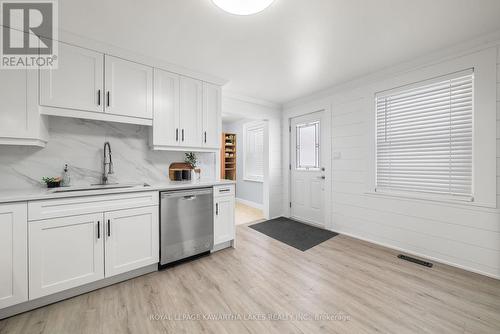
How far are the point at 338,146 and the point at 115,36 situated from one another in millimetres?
3373

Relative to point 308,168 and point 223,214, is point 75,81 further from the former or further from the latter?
point 308,168

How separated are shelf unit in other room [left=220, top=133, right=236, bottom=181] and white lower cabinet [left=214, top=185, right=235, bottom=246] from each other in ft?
10.2

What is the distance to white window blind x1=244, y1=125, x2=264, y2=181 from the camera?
5.46 metres

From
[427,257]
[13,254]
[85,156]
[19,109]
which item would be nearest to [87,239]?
[13,254]

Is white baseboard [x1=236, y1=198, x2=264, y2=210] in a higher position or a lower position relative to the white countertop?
lower

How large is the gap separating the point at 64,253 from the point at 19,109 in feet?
4.39

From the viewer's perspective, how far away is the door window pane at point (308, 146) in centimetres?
400

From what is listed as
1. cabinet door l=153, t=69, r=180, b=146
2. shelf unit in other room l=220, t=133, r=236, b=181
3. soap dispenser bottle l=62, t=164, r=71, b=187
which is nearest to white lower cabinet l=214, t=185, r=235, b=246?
cabinet door l=153, t=69, r=180, b=146

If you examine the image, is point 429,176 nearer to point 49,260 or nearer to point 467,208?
point 467,208

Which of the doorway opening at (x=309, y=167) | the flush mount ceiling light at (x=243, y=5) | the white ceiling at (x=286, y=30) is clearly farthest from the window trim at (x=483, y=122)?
the flush mount ceiling light at (x=243, y=5)

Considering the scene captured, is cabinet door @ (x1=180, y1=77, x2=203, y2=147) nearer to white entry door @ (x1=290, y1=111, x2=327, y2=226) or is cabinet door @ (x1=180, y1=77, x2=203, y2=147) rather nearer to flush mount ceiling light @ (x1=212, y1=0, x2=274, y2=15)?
flush mount ceiling light @ (x1=212, y1=0, x2=274, y2=15)

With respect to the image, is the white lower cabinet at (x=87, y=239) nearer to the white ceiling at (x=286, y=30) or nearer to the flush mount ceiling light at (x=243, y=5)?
the white ceiling at (x=286, y=30)

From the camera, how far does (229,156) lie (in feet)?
20.1

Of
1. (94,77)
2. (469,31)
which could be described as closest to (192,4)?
(94,77)
